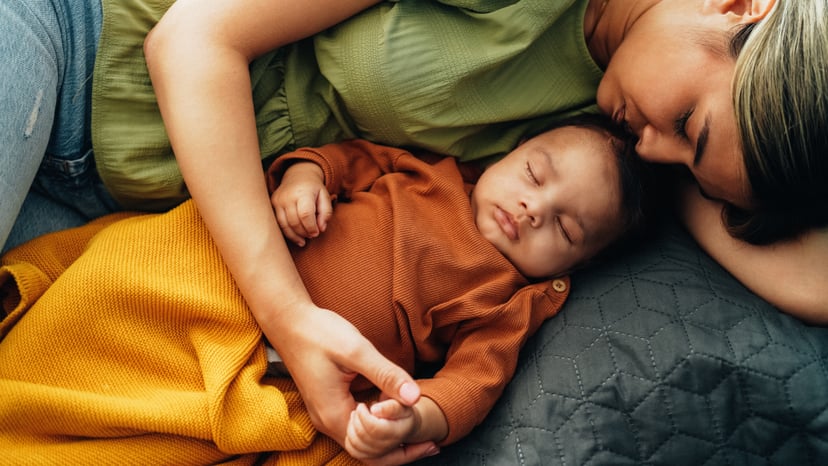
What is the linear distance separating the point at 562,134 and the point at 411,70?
30 centimetres

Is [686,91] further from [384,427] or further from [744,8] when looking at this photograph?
[384,427]

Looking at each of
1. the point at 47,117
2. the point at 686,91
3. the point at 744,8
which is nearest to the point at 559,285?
the point at 686,91

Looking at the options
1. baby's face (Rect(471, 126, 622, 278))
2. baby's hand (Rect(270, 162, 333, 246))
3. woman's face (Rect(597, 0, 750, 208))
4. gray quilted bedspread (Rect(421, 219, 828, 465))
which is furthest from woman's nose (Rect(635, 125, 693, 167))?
baby's hand (Rect(270, 162, 333, 246))

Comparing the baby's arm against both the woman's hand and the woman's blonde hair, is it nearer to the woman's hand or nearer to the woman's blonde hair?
the woman's hand

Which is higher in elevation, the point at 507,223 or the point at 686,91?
the point at 686,91

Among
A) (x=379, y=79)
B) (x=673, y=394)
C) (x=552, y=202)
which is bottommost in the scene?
(x=673, y=394)

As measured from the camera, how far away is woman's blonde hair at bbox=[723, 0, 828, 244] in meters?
0.89

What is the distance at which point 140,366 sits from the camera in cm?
98

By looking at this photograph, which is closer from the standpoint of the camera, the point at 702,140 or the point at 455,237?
the point at 702,140

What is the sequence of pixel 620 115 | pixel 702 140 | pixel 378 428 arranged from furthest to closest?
pixel 620 115, pixel 702 140, pixel 378 428

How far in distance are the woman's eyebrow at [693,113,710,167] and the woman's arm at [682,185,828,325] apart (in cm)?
18


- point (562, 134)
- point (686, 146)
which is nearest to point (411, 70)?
point (562, 134)

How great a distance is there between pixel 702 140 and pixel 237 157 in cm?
65

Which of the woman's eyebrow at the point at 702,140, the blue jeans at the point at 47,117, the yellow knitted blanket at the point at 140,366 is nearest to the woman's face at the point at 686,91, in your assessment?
the woman's eyebrow at the point at 702,140
